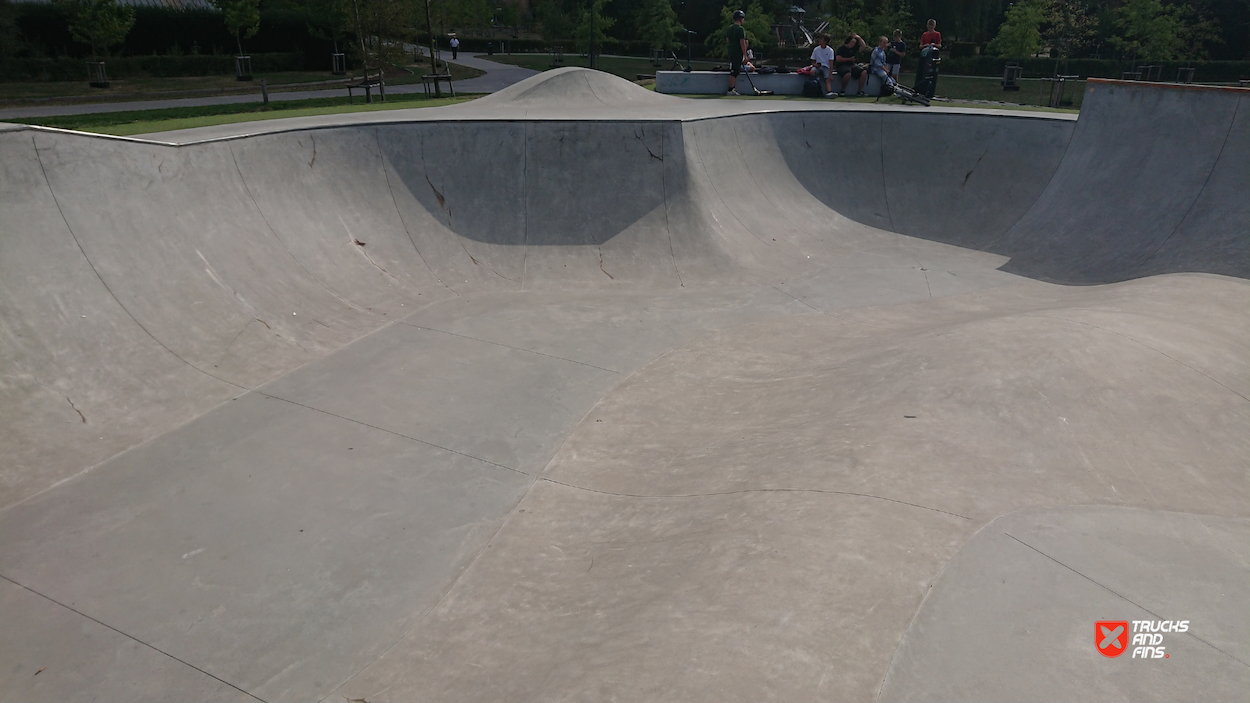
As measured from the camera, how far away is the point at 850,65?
20.0 meters

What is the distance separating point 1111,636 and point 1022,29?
32682 millimetres

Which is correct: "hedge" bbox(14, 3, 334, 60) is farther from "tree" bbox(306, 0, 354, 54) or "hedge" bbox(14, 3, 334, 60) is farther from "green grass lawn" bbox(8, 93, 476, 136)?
"green grass lawn" bbox(8, 93, 476, 136)

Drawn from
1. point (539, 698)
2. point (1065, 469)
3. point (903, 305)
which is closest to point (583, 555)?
point (539, 698)

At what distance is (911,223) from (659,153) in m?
5.20

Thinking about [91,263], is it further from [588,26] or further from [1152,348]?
[588,26]

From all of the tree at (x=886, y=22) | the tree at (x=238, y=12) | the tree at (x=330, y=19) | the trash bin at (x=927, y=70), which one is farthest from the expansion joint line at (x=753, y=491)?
the tree at (x=886, y=22)

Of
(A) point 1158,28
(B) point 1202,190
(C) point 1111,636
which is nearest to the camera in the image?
(C) point 1111,636

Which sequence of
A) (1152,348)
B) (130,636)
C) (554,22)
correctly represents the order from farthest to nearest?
1. (554,22)
2. (1152,348)
3. (130,636)

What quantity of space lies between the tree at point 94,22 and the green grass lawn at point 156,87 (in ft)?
4.64

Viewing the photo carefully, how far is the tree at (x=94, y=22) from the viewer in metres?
24.8

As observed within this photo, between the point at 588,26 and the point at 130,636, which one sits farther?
the point at 588,26

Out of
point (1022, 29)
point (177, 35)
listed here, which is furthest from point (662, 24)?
point (177, 35)

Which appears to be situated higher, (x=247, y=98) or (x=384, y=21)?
(x=384, y=21)

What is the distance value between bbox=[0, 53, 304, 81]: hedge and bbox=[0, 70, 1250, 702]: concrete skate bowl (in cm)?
2073
